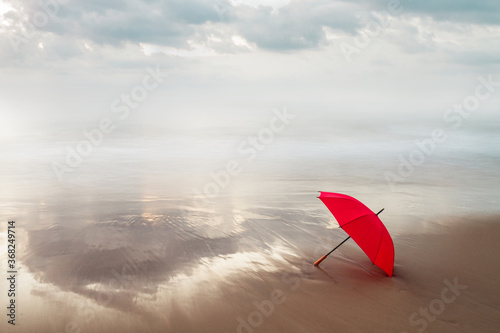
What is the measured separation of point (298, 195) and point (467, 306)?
519 centimetres

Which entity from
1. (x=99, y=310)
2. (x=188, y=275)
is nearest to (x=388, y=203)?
(x=188, y=275)

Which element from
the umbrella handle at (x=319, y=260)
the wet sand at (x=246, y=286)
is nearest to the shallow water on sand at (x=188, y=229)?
the wet sand at (x=246, y=286)

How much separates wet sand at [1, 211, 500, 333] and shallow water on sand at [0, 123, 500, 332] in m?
0.02

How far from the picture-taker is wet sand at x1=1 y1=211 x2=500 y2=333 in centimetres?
415

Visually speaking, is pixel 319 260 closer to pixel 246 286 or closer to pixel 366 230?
pixel 366 230

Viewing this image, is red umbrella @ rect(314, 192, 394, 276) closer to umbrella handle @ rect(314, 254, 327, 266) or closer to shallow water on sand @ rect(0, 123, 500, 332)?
shallow water on sand @ rect(0, 123, 500, 332)

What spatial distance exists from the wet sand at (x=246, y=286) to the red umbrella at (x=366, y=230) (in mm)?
368

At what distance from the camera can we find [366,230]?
4980mm

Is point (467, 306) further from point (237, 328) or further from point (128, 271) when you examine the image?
point (128, 271)

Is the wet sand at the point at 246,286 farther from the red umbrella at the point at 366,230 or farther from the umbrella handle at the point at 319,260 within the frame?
the red umbrella at the point at 366,230

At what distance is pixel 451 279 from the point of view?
5191 millimetres

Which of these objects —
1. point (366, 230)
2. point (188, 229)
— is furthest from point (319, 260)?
point (188, 229)

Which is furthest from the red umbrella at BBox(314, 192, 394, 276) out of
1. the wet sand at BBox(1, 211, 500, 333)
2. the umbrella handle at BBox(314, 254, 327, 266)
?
the umbrella handle at BBox(314, 254, 327, 266)

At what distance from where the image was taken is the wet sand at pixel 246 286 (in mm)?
4148
